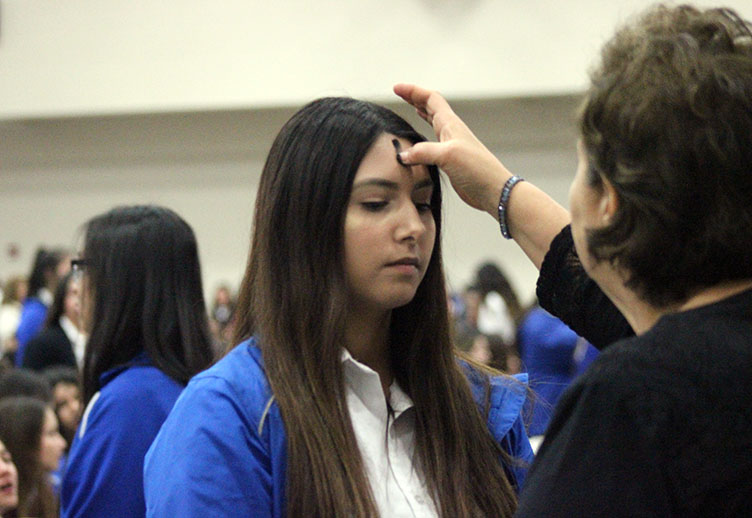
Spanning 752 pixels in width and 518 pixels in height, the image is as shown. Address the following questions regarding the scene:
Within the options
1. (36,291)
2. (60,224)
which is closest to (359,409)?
(36,291)

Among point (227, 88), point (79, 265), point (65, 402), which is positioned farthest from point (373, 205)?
point (227, 88)

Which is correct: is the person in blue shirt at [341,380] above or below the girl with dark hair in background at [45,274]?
above

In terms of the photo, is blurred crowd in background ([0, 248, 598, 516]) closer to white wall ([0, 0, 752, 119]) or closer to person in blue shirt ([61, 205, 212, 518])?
person in blue shirt ([61, 205, 212, 518])

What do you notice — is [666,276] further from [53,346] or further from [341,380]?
[53,346]

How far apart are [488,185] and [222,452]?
659mm

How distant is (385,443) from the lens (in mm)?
1752

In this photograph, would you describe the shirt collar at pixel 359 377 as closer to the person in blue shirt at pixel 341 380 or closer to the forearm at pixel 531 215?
the person in blue shirt at pixel 341 380

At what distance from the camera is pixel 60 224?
12.5 m

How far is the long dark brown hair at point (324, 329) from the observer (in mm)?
1606

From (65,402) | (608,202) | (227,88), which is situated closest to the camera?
(608,202)

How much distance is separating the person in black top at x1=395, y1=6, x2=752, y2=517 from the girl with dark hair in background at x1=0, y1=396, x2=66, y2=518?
8.66ft

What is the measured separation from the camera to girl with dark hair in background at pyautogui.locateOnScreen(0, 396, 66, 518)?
135 inches

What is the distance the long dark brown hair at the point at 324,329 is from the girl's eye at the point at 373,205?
3 centimetres

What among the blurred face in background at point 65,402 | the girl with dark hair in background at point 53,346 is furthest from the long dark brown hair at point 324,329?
the girl with dark hair in background at point 53,346
